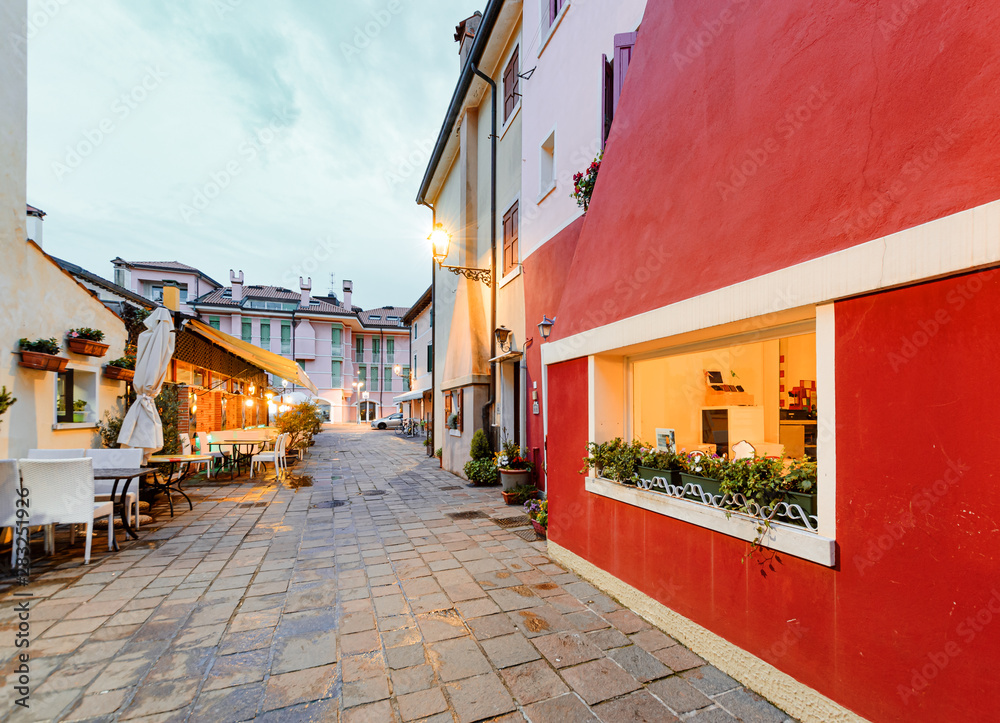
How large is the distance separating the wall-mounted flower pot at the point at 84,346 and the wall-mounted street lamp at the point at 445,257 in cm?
588

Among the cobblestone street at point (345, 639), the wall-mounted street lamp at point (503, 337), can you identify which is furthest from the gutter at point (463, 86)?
the cobblestone street at point (345, 639)

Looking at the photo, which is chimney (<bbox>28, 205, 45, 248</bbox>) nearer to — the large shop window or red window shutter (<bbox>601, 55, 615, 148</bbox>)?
red window shutter (<bbox>601, 55, 615, 148</bbox>)

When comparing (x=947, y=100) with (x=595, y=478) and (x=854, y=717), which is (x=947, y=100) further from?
(x=595, y=478)

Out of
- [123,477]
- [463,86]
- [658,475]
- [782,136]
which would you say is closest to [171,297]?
[123,477]

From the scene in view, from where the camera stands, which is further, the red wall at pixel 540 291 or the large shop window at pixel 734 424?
the red wall at pixel 540 291

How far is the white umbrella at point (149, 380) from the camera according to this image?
6.64 m

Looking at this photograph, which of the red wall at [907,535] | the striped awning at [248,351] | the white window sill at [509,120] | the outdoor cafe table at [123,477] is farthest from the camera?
the striped awning at [248,351]

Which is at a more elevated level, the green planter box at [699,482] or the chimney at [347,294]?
the chimney at [347,294]

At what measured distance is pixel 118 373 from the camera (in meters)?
8.09

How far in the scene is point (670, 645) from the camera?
312cm

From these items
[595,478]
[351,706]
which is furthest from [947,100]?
[351,706]

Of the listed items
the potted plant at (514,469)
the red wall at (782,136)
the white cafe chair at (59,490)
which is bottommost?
the potted plant at (514,469)

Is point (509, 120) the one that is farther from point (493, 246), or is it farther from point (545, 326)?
point (545, 326)

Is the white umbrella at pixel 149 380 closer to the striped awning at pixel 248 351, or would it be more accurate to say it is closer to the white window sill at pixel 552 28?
the striped awning at pixel 248 351
